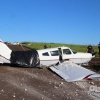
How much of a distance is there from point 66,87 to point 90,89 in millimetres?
1174

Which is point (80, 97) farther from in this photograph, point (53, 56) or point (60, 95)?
point (53, 56)

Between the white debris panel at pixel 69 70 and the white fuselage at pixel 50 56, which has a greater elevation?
the white fuselage at pixel 50 56

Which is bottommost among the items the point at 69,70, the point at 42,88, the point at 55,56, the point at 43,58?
the point at 42,88

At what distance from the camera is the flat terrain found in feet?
39.8

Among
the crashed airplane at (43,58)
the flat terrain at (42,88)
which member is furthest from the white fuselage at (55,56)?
the flat terrain at (42,88)

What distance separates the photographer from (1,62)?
2073cm

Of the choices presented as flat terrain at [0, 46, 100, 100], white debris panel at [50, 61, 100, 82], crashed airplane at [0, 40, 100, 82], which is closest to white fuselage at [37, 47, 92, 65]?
crashed airplane at [0, 40, 100, 82]

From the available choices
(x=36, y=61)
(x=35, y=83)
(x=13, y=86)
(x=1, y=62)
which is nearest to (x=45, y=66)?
(x=36, y=61)

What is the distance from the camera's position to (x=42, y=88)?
1401 centimetres

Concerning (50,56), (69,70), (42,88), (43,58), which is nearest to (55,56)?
(50,56)

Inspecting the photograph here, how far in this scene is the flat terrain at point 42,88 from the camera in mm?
12125

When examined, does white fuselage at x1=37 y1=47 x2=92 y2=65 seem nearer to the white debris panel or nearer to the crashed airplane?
the crashed airplane

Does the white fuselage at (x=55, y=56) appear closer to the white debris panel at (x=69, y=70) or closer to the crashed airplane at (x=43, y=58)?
the crashed airplane at (x=43, y=58)

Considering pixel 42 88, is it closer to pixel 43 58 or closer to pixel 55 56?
pixel 43 58
